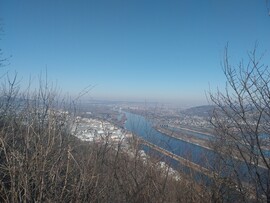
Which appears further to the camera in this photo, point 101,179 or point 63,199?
point 101,179

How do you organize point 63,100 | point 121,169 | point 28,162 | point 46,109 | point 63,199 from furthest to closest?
point 121,169, point 63,100, point 46,109, point 63,199, point 28,162

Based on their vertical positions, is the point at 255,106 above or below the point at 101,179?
above

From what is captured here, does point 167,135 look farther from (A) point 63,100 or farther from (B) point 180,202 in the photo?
(A) point 63,100

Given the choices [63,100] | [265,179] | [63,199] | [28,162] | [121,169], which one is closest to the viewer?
[28,162]

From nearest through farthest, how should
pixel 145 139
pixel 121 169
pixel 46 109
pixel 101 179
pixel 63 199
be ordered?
pixel 63 199 < pixel 46 109 < pixel 101 179 < pixel 121 169 < pixel 145 139

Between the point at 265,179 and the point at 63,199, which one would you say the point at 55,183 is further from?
the point at 265,179

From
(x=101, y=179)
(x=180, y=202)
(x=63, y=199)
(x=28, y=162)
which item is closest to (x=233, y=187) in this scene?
(x=180, y=202)

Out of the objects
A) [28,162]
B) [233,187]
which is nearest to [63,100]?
[28,162]

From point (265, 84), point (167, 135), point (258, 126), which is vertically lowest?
point (167, 135)

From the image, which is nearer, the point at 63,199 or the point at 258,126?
the point at 63,199
